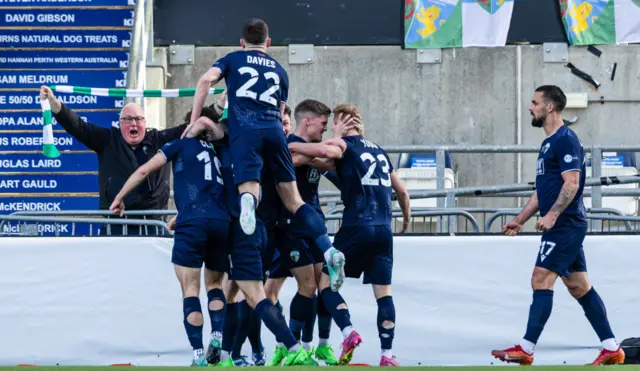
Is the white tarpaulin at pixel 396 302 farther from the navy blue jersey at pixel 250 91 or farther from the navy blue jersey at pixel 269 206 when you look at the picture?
the navy blue jersey at pixel 250 91

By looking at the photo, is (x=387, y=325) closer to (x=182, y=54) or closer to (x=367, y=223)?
(x=367, y=223)

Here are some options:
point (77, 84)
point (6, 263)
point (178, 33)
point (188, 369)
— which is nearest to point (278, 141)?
point (188, 369)

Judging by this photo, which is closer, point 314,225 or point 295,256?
point 314,225

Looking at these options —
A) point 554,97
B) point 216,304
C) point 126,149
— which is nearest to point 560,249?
point 554,97

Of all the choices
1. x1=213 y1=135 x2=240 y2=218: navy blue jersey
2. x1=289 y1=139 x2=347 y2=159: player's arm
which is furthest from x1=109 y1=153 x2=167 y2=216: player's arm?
x1=289 y1=139 x2=347 y2=159: player's arm

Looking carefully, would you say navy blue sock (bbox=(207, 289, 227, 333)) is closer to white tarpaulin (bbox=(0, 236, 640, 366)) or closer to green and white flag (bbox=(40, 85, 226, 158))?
white tarpaulin (bbox=(0, 236, 640, 366))

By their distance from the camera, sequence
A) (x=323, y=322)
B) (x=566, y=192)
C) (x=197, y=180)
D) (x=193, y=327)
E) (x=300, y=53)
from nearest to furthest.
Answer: (x=193, y=327) → (x=197, y=180) → (x=566, y=192) → (x=323, y=322) → (x=300, y=53)

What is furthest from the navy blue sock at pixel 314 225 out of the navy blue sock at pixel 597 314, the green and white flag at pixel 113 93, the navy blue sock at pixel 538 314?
the green and white flag at pixel 113 93

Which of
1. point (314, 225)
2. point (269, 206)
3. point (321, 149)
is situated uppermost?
point (321, 149)

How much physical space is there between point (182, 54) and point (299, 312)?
8.92m

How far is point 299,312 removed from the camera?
10984 mm

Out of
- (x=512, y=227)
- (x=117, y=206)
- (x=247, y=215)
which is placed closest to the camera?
(x=247, y=215)

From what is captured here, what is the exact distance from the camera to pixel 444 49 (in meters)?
19.4

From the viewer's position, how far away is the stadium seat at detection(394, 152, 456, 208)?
17344 millimetres
